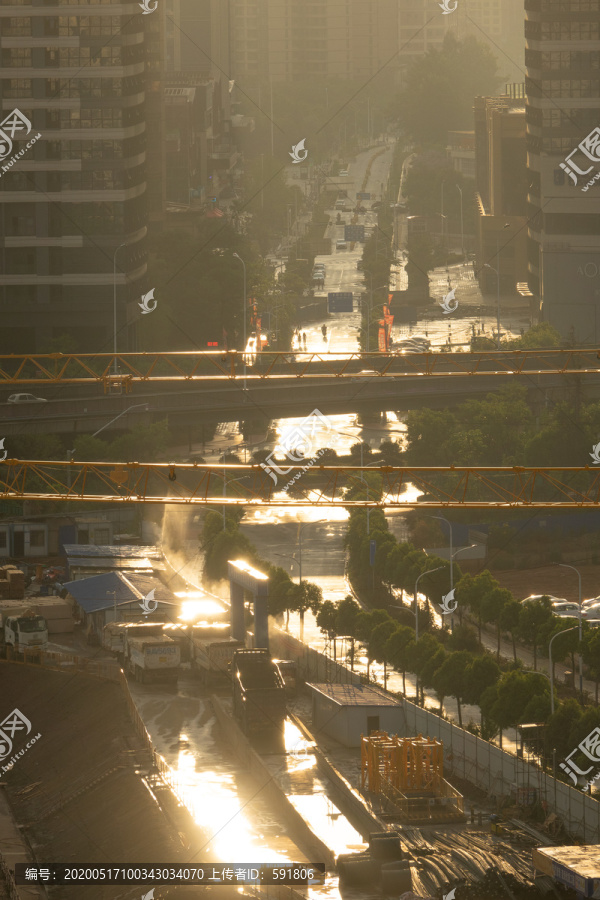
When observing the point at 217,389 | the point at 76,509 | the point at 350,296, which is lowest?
the point at 76,509

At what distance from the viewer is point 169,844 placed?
1481 inches

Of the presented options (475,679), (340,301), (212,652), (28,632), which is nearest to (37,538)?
(28,632)

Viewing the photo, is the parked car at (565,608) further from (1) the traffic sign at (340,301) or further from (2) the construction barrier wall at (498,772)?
(1) the traffic sign at (340,301)

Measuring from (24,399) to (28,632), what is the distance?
23689mm

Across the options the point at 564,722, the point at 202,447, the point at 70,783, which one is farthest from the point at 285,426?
the point at 564,722

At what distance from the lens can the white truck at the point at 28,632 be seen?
181 feet

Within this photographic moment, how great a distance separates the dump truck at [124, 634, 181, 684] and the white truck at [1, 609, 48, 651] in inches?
182

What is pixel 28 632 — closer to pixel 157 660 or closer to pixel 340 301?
pixel 157 660

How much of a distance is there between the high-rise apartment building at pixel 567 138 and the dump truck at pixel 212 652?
167ft

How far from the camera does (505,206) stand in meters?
125

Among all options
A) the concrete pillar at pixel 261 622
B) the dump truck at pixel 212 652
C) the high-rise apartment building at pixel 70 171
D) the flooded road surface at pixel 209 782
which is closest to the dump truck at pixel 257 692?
the flooded road surface at pixel 209 782

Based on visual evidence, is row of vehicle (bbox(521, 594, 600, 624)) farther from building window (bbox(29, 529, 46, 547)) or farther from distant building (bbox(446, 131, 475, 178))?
distant building (bbox(446, 131, 475, 178))

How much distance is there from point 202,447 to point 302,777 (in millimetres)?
44204

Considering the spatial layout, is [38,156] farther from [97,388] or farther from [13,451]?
[13,451]
